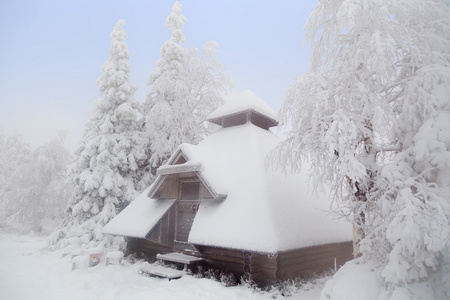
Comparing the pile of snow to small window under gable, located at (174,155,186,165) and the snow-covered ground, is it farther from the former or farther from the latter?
small window under gable, located at (174,155,186,165)

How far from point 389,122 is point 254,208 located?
16.0 ft

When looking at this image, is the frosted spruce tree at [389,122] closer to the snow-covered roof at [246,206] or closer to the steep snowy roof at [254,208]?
the steep snowy roof at [254,208]

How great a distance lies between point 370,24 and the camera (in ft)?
22.4

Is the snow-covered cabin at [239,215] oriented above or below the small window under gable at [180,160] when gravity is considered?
below

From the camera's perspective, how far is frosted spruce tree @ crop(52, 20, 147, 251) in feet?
51.5

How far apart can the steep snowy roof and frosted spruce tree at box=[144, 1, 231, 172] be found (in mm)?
6511

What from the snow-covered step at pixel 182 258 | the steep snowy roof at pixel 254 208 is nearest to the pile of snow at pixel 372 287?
the steep snowy roof at pixel 254 208

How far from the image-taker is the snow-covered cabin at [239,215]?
8.72 meters

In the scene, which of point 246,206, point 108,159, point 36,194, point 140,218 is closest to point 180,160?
point 140,218

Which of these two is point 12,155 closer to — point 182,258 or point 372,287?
point 182,258

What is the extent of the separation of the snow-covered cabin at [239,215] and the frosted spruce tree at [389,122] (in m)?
2.11

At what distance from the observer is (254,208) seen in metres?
9.18

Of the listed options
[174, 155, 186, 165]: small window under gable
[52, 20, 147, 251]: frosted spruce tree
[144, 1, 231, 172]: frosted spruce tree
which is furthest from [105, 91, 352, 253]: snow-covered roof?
[144, 1, 231, 172]: frosted spruce tree

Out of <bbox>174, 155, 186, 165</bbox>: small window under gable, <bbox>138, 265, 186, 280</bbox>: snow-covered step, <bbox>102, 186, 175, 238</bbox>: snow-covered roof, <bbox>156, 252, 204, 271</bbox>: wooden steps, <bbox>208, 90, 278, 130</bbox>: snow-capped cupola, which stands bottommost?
<bbox>138, 265, 186, 280</bbox>: snow-covered step
